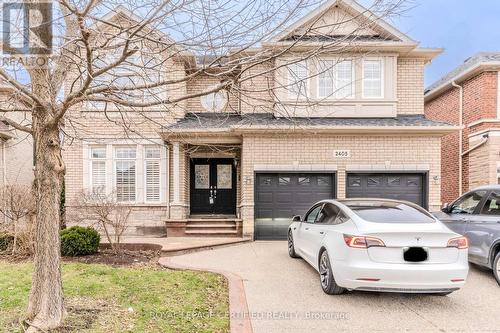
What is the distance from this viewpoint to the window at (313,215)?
6.59m

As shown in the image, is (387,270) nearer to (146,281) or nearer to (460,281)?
(460,281)

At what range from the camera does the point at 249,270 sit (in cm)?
665

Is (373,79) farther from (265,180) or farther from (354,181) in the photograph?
(265,180)

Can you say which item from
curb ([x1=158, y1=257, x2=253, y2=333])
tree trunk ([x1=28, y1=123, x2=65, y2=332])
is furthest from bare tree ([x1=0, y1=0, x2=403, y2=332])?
curb ([x1=158, y1=257, x2=253, y2=333])

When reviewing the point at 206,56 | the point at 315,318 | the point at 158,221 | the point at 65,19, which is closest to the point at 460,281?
the point at 315,318

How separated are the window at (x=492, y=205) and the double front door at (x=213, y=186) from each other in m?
8.16

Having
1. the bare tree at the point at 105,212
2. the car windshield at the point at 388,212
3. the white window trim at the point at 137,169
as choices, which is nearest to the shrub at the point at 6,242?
the bare tree at the point at 105,212

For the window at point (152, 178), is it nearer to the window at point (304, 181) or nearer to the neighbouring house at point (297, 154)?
the neighbouring house at point (297, 154)

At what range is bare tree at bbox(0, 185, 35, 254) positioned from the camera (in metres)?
8.05

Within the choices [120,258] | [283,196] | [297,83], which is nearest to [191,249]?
[120,258]

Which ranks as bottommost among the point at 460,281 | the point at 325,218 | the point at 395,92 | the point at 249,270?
the point at 249,270

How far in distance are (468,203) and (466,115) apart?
7747 millimetres

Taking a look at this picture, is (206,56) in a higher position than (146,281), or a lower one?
higher

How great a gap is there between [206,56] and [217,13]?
1.72 feet
